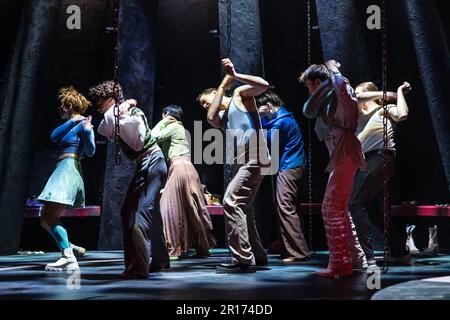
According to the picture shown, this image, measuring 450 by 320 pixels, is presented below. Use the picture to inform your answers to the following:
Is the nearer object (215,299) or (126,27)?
(215,299)

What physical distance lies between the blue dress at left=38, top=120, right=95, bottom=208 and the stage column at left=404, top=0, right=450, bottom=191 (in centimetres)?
408

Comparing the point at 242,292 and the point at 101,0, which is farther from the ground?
the point at 101,0

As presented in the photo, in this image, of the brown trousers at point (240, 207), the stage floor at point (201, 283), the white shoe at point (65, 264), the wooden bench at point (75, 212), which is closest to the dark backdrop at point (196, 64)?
the wooden bench at point (75, 212)

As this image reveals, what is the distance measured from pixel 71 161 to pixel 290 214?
99.1 inches

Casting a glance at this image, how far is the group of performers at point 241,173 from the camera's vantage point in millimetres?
5832

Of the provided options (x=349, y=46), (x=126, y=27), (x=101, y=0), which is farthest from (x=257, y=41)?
(x=101, y=0)

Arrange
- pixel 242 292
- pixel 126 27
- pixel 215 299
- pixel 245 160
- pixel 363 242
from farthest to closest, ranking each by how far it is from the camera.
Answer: pixel 126 27 < pixel 363 242 < pixel 245 160 < pixel 242 292 < pixel 215 299

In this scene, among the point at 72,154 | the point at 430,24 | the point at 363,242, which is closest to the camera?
the point at 363,242

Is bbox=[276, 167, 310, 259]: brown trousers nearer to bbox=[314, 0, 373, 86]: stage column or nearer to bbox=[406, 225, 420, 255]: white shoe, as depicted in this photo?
bbox=[406, 225, 420, 255]: white shoe

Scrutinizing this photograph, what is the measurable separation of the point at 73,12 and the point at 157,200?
563cm

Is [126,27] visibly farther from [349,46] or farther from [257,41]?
[349,46]

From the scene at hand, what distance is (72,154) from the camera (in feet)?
24.4

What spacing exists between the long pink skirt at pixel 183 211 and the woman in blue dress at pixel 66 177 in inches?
51.0

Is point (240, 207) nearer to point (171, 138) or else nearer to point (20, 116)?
point (171, 138)
